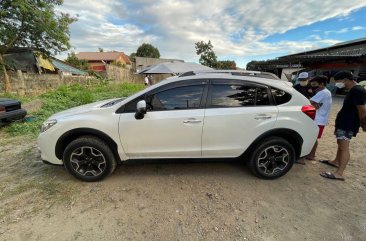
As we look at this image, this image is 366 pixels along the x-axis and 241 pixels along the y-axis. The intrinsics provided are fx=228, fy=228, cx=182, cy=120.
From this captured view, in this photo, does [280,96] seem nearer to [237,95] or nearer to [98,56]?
[237,95]

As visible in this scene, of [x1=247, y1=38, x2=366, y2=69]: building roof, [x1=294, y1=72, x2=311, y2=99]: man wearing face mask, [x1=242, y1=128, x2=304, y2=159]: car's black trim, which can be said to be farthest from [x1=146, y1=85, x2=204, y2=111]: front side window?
[x1=247, y1=38, x2=366, y2=69]: building roof

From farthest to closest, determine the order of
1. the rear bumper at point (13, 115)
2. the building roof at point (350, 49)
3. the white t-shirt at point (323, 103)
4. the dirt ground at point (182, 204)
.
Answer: the building roof at point (350, 49)
the rear bumper at point (13, 115)
the white t-shirt at point (323, 103)
the dirt ground at point (182, 204)

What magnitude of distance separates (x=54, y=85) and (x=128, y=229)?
16.0 meters

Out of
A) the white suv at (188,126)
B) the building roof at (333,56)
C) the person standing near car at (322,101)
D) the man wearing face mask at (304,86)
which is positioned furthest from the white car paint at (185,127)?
the building roof at (333,56)

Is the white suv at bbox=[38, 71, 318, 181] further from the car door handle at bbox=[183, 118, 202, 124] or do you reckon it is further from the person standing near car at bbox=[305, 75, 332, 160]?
the person standing near car at bbox=[305, 75, 332, 160]

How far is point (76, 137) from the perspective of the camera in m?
3.41

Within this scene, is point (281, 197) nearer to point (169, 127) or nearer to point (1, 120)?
point (169, 127)

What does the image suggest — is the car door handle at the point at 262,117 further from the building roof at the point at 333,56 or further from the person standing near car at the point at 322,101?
the building roof at the point at 333,56

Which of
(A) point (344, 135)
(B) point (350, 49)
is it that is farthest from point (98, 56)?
(A) point (344, 135)

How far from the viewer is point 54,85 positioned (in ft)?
51.5

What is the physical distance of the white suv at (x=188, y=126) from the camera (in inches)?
129

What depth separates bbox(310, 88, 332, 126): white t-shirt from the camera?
3830mm

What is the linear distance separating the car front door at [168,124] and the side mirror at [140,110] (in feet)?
0.17

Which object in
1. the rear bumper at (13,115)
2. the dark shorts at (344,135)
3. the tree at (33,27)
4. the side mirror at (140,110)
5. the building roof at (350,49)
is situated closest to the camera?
the side mirror at (140,110)
